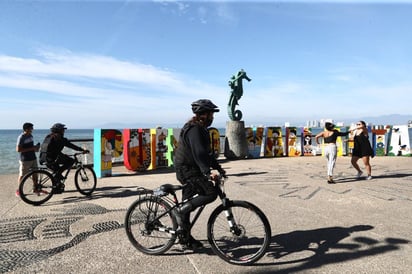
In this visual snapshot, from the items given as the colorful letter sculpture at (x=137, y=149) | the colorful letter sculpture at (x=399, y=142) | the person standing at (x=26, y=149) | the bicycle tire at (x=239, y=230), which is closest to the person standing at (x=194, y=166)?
the bicycle tire at (x=239, y=230)

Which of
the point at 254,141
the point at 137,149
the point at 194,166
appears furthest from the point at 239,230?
the point at 254,141

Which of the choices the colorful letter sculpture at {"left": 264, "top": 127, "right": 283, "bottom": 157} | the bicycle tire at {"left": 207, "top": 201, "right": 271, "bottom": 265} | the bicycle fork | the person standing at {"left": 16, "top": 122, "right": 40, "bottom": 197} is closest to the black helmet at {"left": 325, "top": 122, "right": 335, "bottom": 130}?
the bicycle tire at {"left": 207, "top": 201, "right": 271, "bottom": 265}

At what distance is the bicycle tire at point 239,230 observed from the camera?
3.89 metres

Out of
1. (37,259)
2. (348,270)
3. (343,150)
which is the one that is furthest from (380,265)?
(343,150)

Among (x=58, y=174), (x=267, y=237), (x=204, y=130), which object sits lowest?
(x=267, y=237)

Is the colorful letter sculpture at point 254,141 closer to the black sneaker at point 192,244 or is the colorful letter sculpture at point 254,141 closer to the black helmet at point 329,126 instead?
the black helmet at point 329,126

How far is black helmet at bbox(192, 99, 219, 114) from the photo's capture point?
13.3 ft

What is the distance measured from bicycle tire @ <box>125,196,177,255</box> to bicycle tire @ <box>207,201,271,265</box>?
0.56 meters

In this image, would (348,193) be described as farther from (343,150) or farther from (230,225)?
(343,150)

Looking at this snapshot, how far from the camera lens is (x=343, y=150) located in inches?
719

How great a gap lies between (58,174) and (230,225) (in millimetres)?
5084

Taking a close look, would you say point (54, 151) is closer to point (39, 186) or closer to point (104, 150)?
point (39, 186)

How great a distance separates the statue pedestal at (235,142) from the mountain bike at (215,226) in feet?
40.8

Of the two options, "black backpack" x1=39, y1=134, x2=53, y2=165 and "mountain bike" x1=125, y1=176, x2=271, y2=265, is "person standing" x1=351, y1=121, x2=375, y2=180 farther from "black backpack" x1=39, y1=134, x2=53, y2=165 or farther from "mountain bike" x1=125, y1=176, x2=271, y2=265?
"black backpack" x1=39, y1=134, x2=53, y2=165
